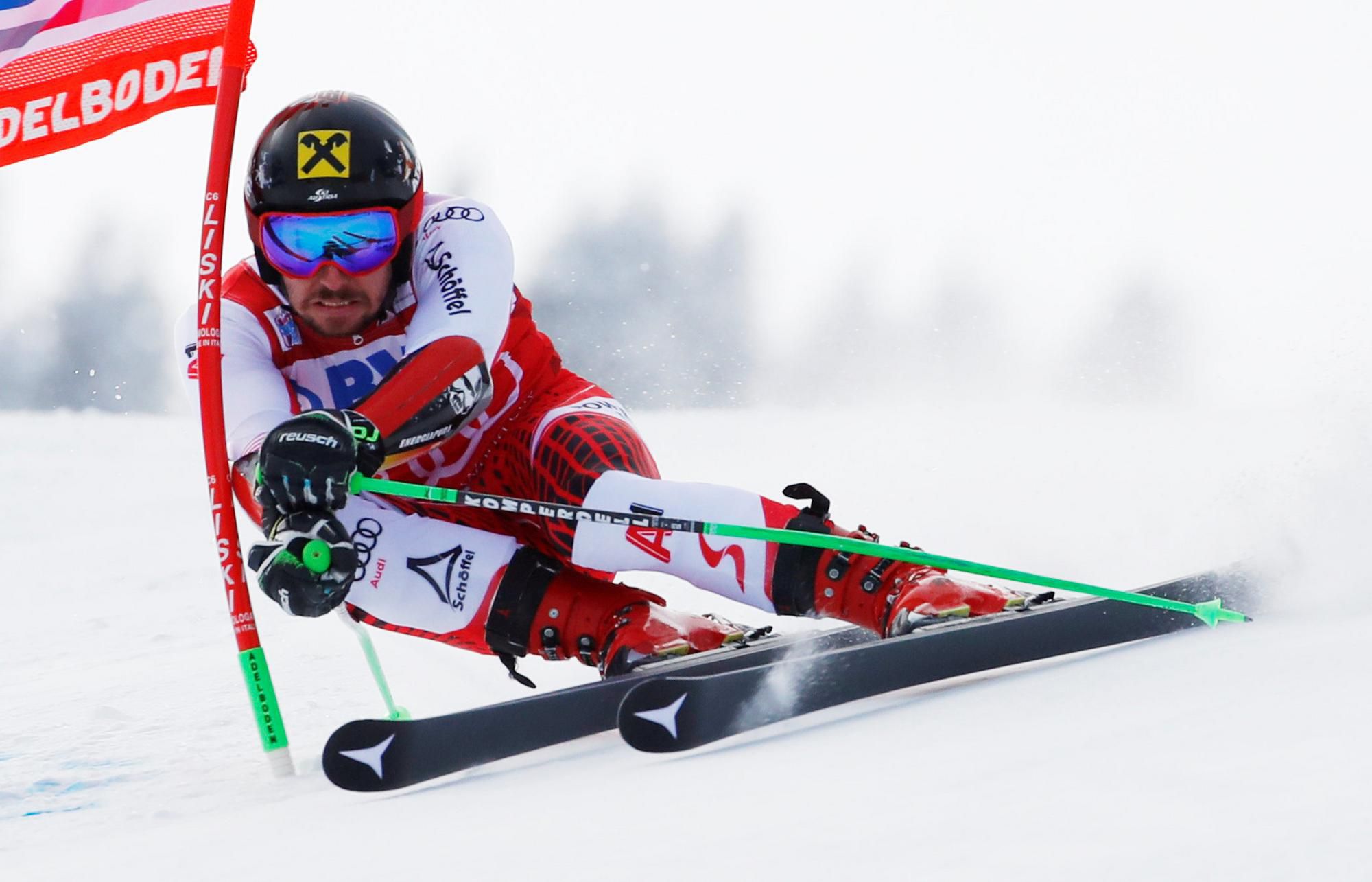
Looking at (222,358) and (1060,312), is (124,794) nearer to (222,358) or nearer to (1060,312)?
(222,358)

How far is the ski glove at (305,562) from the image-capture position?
85.2 inches

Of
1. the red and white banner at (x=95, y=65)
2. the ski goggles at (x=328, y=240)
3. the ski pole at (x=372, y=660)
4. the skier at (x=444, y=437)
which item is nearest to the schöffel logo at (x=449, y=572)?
the skier at (x=444, y=437)

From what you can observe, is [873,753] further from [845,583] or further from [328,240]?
[328,240]

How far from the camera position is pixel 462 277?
2646mm

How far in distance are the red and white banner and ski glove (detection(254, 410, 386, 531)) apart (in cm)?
138

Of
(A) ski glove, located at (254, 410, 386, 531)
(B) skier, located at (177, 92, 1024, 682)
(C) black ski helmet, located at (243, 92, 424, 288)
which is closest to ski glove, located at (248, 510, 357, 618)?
(A) ski glove, located at (254, 410, 386, 531)

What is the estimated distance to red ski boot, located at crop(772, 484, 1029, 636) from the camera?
2.52 meters

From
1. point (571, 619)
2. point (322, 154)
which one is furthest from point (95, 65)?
point (571, 619)

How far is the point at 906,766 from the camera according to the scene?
1.58m

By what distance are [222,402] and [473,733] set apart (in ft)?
2.94

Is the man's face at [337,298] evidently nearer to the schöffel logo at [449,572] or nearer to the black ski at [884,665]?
the schöffel logo at [449,572]

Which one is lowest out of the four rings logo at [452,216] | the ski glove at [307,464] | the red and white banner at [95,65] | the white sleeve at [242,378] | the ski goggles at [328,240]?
the ski glove at [307,464]

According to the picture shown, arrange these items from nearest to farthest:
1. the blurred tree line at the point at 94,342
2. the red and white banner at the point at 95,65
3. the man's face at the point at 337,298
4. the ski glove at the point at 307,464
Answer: the ski glove at the point at 307,464, the man's face at the point at 337,298, the red and white banner at the point at 95,65, the blurred tree line at the point at 94,342

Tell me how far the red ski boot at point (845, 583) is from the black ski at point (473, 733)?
0.66 feet
